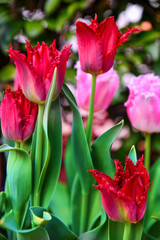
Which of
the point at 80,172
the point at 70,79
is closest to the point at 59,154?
the point at 80,172

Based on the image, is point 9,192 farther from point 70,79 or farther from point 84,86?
point 70,79

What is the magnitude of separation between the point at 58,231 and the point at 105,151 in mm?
98

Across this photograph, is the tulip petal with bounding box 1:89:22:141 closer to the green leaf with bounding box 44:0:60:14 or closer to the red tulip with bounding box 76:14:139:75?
the red tulip with bounding box 76:14:139:75

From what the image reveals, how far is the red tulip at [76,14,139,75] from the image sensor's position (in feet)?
1.11

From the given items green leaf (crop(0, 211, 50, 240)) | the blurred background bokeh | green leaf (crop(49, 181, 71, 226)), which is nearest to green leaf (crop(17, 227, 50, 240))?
green leaf (crop(0, 211, 50, 240))

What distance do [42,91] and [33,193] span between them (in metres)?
0.11

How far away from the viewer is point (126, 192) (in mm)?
287

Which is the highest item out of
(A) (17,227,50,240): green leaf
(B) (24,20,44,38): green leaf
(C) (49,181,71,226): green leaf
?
(B) (24,20,44,38): green leaf

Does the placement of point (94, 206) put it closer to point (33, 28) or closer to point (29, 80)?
point (29, 80)

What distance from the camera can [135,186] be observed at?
290 mm

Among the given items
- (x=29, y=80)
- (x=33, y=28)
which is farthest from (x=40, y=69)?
(x=33, y=28)

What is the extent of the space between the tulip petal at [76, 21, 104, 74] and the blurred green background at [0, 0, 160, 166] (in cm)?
57

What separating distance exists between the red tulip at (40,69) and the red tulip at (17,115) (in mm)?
20

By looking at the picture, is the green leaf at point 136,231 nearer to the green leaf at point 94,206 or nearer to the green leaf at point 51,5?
the green leaf at point 94,206
